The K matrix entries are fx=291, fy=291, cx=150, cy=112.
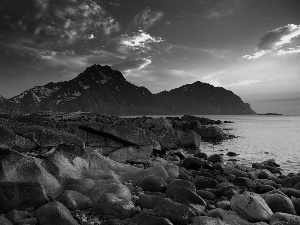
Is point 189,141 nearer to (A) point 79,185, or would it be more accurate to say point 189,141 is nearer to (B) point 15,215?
(A) point 79,185

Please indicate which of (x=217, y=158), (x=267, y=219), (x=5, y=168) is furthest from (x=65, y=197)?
(x=217, y=158)

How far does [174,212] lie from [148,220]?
0.77m

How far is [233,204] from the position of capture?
25.2ft

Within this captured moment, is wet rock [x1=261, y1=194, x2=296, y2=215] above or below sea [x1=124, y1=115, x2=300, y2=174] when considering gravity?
above

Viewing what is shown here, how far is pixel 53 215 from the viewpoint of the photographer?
5777 mm

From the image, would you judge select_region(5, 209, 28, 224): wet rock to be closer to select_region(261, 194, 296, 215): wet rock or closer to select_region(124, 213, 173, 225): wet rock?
select_region(124, 213, 173, 225): wet rock

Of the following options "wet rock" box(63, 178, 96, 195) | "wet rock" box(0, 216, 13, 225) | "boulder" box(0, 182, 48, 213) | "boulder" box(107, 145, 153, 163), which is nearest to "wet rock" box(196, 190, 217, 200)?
"wet rock" box(63, 178, 96, 195)

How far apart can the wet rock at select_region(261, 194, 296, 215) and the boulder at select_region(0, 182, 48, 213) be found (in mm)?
5927

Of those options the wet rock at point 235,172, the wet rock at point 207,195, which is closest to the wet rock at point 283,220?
the wet rock at point 207,195

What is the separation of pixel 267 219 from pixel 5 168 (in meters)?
6.52

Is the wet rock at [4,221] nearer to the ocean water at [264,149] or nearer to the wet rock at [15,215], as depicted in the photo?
the wet rock at [15,215]

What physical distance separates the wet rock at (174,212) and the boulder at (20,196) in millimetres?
2598

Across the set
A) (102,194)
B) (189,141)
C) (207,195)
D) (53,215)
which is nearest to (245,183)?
(207,195)

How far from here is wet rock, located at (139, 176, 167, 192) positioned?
29.2ft
